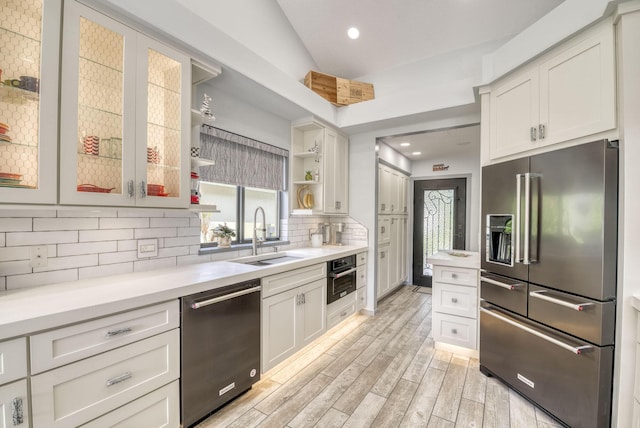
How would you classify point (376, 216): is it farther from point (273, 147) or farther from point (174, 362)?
point (174, 362)

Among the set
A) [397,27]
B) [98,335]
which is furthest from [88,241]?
[397,27]

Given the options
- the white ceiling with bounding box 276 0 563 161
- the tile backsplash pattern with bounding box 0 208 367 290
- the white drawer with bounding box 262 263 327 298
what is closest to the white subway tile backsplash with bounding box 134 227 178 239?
the tile backsplash pattern with bounding box 0 208 367 290

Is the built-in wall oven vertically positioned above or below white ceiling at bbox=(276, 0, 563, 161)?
below

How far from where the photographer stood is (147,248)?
1.97 m

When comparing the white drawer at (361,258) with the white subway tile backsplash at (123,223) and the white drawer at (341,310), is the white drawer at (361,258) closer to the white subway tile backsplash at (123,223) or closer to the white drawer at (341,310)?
the white drawer at (341,310)

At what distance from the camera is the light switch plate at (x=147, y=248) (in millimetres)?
1938

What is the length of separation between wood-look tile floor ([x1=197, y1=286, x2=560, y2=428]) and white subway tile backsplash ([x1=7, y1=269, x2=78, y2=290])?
4.11 feet

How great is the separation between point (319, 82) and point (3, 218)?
3.01 m

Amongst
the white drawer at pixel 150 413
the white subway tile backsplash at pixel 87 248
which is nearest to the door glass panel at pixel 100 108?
the white subway tile backsplash at pixel 87 248

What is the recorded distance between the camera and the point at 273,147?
10.2 feet

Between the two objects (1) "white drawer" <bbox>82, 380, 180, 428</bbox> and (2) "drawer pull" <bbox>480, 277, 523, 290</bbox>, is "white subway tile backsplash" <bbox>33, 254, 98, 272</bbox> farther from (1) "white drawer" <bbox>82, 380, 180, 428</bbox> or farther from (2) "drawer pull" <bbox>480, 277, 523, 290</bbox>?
(2) "drawer pull" <bbox>480, 277, 523, 290</bbox>

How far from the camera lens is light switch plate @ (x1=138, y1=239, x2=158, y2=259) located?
194 cm

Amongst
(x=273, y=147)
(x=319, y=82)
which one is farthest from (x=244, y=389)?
(x=319, y=82)

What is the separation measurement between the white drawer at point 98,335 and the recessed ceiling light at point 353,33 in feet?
10.8
